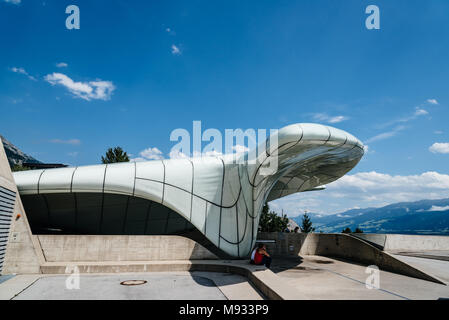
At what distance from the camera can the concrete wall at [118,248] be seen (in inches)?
482

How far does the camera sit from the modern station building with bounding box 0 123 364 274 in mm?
13656

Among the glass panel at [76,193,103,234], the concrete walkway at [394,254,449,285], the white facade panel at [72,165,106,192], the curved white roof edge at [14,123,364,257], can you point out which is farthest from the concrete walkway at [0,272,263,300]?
the concrete walkway at [394,254,449,285]

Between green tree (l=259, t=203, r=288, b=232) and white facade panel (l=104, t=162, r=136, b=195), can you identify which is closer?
white facade panel (l=104, t=162, r=136, b=195)

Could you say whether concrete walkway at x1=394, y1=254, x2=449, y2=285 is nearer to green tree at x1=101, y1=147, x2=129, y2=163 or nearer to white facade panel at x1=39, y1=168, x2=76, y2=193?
white facade panel at x1=39, y1=168, x2=76, y2=193

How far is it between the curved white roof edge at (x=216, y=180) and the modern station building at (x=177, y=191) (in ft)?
0.15

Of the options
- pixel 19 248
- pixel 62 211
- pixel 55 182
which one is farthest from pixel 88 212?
pixel 19 248

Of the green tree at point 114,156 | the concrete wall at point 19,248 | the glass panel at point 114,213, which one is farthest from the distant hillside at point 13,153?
the concrete wall at point 19,248

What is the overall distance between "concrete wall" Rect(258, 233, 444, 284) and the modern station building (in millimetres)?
4734

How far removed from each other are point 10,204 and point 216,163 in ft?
33.9

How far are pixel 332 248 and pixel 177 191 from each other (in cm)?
1142

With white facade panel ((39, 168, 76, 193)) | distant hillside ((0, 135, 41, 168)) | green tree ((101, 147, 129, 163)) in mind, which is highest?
distant hillside ((0, 135, 41, 168))

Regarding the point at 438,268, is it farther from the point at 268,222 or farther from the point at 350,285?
the point at 268,222

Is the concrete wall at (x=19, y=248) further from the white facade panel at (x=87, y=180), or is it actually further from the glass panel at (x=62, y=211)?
the glass panel at (x=62, y=211)

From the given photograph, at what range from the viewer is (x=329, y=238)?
64.4ft
